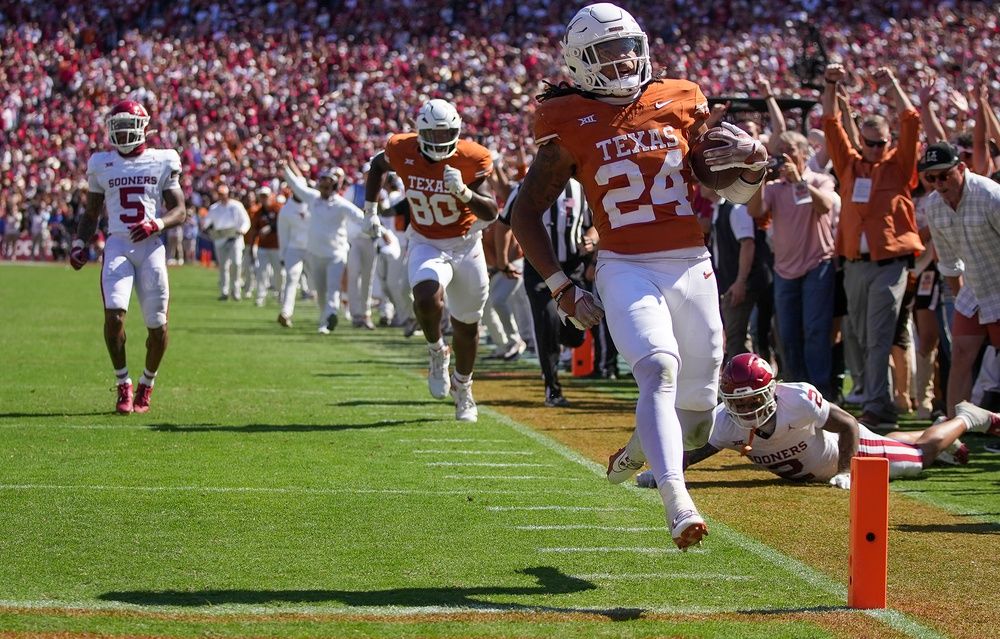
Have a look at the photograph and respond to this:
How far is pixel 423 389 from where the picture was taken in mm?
12008

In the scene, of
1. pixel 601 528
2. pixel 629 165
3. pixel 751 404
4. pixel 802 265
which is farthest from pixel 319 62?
pixel 629 165

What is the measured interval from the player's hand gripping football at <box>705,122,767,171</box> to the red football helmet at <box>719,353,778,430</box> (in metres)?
1.44

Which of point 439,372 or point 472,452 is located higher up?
point 439,372

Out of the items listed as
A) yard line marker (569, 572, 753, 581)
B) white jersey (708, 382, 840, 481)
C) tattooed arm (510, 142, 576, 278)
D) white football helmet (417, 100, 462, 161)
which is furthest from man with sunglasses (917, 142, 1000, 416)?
yard line marker (569, 572, 753, 581)

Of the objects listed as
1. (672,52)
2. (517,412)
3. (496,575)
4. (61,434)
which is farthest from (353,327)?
(672,52)

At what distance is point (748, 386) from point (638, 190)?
1559mm

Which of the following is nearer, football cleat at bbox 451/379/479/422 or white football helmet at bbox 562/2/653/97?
white football helmet at bbox 562/2/653/97

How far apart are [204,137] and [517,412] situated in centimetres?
3299

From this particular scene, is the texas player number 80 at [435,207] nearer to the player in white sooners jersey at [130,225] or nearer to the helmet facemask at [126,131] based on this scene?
the player in white sooners jersey at [130,225]

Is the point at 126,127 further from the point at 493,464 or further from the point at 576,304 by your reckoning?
the point at 576,304

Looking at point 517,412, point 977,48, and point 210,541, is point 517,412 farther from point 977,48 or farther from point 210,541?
point 977,48

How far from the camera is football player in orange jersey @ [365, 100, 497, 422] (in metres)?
9.54

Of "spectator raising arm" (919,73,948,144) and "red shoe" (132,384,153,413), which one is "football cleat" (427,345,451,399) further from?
"spectator raising arm" (919,73,948,144)

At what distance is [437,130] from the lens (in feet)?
31.0
